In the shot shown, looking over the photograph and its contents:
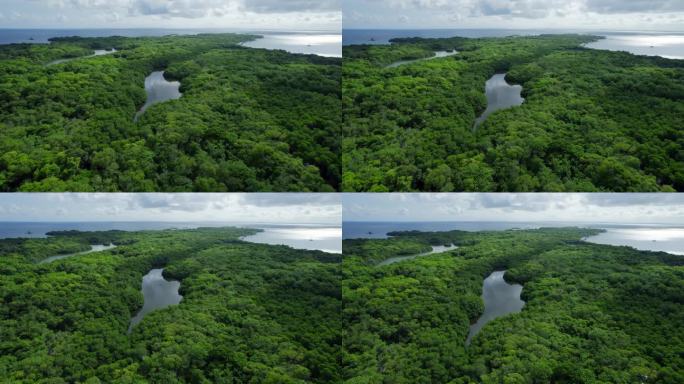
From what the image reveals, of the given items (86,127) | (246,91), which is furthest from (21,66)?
(246,91)

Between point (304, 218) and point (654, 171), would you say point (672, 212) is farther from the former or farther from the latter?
point (304, 218)

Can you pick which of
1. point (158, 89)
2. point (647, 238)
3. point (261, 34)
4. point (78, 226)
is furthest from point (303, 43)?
point (647, 238)

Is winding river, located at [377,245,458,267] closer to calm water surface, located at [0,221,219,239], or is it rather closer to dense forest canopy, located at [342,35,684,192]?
dense forest canopy, located at [342,35,684,192]

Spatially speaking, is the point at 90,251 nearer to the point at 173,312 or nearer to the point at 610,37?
the point at 173,312

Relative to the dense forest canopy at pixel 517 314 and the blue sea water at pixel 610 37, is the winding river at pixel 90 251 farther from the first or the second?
the blue sea water at pixel 610 37

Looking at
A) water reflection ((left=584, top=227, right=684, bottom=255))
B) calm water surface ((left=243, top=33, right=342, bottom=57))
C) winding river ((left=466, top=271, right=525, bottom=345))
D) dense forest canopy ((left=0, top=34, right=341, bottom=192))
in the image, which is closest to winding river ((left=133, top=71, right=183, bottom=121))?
dense forest canopy ((left=0, top=34, right=341, bottom=192))

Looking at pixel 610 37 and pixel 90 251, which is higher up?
pixel 610 37
